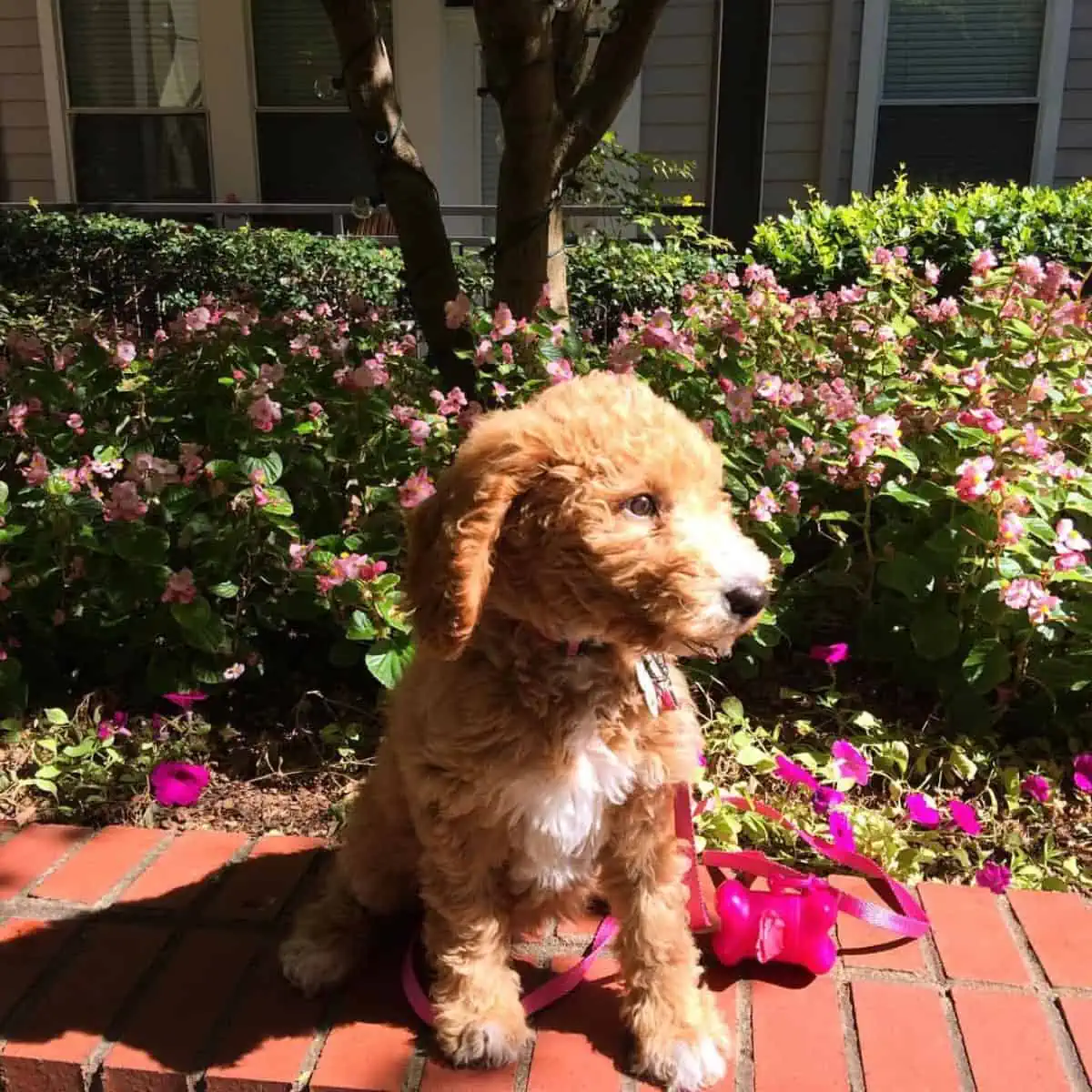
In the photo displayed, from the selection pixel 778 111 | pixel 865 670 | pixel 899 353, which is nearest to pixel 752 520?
pixel 865 670

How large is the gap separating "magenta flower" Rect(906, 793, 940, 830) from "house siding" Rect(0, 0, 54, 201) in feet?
36.7

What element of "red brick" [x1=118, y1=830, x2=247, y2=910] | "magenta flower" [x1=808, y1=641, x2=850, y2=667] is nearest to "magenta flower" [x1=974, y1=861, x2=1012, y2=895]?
"magenta flower" [x1=808, y1=641, x2=850, y2=667]

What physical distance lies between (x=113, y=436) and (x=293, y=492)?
2.04 ft

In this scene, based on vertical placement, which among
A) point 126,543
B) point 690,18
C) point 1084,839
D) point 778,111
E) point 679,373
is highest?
point 690,18

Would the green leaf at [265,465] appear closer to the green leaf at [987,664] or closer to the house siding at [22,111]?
the green leaf at [987,664]

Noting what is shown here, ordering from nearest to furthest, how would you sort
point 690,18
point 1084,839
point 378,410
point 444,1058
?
1. point 444,1058
2. point 1084,839
3. point 378,410
4. point 690,18

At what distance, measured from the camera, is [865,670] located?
11.4ft

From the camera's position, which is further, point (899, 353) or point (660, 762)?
point (899, 353)

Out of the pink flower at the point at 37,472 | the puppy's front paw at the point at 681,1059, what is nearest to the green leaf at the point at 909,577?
the puppy's front paw at the point at 681,1059

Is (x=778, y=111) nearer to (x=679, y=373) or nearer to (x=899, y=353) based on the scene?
(x=899, y=353)

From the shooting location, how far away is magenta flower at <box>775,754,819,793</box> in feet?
9.30

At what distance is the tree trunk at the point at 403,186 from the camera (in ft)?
12.9

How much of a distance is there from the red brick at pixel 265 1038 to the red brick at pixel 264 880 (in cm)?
20

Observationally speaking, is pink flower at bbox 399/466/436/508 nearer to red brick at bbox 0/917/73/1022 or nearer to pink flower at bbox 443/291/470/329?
pink flower at bbox 443/291/470/329
